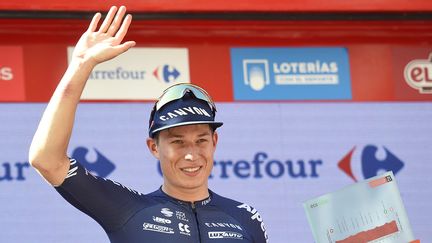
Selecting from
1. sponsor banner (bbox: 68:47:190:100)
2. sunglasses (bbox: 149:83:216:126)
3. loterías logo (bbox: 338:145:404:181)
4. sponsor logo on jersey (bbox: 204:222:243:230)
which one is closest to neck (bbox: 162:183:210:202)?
sponsor logo on jersey (bbox: 204:222:243:230)

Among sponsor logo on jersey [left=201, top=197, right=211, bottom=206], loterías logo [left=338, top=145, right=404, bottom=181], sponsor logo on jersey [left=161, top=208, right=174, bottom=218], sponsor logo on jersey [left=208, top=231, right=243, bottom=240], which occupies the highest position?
loterías logo [left=338, top=145, right=404, bottom=181]

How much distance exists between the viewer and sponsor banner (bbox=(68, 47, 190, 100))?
4.86 m

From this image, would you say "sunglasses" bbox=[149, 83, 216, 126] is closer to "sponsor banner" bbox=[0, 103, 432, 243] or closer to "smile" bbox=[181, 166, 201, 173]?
"smile" bbox=[181, 166, 201, 173]

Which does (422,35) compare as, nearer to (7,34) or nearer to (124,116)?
(124,116)

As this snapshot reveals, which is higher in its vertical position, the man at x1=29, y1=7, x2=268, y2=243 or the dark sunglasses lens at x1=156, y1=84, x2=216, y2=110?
the dark sunglasses lens at x1=156, y1=84, x2=216, y2=110

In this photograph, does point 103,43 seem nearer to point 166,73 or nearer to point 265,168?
point 166,73

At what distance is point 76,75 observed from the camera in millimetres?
3357

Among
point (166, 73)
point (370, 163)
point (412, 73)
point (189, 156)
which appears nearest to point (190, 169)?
point (189, 156)

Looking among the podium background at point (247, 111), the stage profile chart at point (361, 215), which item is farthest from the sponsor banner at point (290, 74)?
the stage profile chart at point (361, 215)

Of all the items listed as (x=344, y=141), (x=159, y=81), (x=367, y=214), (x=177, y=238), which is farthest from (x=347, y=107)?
(x=177, y=238)

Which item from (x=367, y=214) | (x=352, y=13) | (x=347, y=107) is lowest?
(x=367, y=214)

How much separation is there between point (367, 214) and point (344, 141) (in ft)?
3.99

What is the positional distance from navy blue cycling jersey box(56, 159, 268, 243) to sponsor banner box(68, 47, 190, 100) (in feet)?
3.95

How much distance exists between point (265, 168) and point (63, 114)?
1.77 meters
